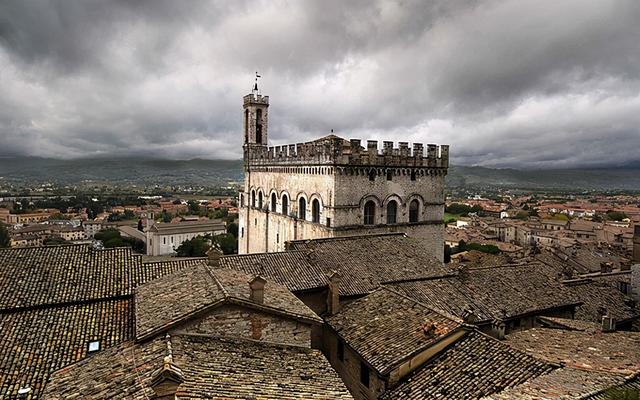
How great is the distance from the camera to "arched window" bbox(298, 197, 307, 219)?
29.7 m

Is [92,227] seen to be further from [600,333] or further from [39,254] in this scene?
[600,333]

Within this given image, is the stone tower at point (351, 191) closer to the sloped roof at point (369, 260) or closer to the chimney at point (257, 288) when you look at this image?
the sloped roof at point (369, 260)

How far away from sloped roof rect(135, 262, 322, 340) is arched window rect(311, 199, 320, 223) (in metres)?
12.3

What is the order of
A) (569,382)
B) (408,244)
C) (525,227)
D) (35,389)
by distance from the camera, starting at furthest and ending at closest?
(525,227) → (408,244) → (35,389) → (569,382)

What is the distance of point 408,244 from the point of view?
2317cm

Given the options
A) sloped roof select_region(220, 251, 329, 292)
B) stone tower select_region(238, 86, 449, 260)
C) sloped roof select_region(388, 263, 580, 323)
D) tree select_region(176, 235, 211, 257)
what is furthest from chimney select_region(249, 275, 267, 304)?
tree select_region(176, 235, 211, 257)

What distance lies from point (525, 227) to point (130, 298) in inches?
3761

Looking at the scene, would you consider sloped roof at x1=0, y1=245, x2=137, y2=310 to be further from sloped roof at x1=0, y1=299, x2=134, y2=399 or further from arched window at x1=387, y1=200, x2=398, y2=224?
arched window at x1=387, y1=200, x2=398, y2=224

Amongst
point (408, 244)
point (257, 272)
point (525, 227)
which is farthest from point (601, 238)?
point (257, 272)

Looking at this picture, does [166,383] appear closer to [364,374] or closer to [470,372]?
[364,374]

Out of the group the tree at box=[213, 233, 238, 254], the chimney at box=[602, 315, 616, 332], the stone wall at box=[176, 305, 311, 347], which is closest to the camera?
the stone wall at box=[176, 305, 311, 347]

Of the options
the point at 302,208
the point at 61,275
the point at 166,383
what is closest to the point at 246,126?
the point at 302,208

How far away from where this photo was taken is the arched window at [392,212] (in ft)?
94.8

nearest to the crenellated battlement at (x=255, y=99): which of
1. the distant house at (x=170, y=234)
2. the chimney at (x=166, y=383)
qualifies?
the chimney at (x=166, y=383)
